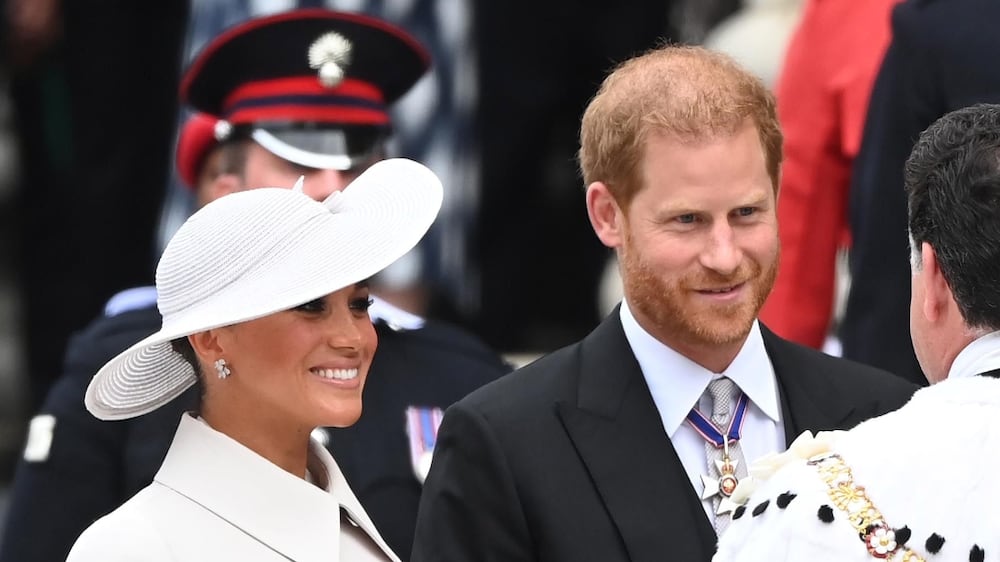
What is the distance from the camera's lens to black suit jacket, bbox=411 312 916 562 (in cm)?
348

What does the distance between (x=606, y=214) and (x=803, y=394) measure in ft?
1.43

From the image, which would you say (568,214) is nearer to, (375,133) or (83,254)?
(83,254)

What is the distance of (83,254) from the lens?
706cm

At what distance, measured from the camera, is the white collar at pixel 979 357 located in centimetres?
296

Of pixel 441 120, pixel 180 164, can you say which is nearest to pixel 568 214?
pixel 441 120

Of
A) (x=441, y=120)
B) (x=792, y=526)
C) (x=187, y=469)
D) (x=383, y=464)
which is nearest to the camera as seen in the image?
(x=792, y=526)

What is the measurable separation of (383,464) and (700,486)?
104 cm

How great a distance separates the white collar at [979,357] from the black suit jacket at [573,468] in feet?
2.09

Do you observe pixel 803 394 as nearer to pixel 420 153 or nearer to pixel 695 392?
pixel 695 392

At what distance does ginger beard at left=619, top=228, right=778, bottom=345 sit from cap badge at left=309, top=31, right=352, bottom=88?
160cm

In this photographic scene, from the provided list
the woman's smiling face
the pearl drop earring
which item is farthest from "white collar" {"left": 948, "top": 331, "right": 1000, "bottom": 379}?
the pearl drop earring

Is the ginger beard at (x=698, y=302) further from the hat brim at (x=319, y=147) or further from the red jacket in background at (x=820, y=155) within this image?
the red jacket in background at (x=820, y=155)

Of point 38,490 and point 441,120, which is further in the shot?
point 441,120

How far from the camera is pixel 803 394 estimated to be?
371cm
